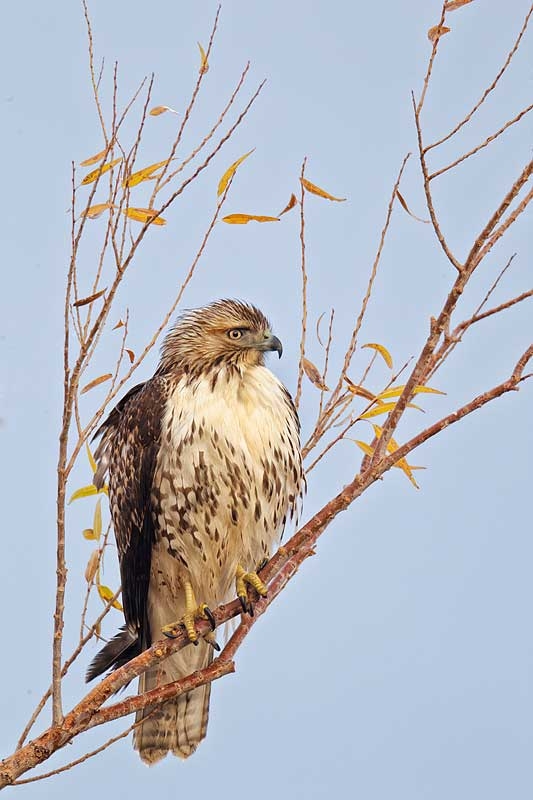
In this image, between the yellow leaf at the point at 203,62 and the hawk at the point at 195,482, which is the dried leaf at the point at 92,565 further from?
the yellow leaf at the point at 203,62

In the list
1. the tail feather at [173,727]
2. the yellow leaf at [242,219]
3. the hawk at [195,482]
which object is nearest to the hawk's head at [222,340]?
the hawk at [195,482]

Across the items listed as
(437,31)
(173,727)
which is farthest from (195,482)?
(437,31)

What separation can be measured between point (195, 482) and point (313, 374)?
0.55 meters

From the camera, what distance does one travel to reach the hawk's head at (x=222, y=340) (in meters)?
3.59

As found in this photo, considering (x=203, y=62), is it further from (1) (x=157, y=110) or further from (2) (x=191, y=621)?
(2) (x=191, y=621)

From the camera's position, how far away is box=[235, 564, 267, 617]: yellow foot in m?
3.23

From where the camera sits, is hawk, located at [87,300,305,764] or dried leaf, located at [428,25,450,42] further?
hawk, located at [87,300,305,764]

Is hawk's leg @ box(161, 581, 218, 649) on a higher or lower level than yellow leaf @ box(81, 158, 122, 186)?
lower

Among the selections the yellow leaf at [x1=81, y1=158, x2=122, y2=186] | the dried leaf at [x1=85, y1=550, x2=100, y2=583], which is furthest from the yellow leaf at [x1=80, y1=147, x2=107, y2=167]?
the dried leaf at [x1=85, y1=550, x2=100, y2=583]

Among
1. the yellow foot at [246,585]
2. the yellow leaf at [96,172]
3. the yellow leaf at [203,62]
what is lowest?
the yellow foot at [246,585]

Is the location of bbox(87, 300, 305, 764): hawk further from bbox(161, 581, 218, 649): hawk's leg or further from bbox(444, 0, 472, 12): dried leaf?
bbox(444, 0, 472, 12): dried leaf

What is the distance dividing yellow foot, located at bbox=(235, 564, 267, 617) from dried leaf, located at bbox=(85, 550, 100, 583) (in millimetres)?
470

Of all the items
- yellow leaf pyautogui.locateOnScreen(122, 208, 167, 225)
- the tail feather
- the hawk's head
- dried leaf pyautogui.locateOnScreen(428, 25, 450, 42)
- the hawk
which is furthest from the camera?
the tail feather

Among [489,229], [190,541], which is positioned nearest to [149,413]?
[190,541]
